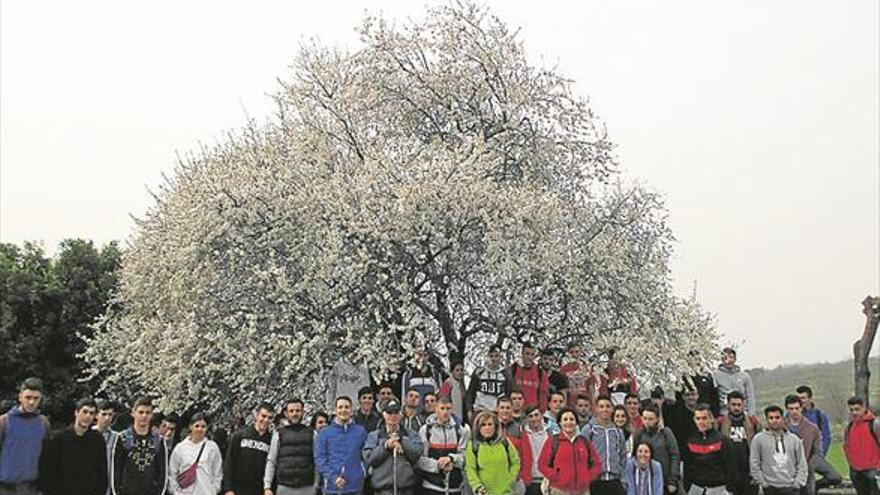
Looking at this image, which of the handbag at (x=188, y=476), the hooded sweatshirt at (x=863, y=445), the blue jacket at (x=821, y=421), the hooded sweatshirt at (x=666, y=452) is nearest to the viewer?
the handbag at (x=188, y=476)

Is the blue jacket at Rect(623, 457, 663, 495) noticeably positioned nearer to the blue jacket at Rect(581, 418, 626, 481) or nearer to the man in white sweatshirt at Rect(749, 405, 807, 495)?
the blue jacket at Rect(581, 418, 626, 481)

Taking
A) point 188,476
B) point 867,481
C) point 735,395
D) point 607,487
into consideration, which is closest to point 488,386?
point 607,487

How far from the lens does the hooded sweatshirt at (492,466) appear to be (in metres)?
11.5

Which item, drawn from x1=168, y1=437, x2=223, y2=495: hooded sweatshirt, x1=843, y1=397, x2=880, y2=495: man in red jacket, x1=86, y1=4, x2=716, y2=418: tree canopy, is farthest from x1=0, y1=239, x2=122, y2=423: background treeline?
x1=843, y1=397, x2=880, y2=495: man in red jacket

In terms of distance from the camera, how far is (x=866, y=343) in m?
20.9

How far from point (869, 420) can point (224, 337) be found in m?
11.4

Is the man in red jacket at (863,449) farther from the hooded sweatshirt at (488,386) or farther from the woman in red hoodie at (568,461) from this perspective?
the hooded sweatshirt at (488,386)

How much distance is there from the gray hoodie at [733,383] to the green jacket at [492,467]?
508 centimetres

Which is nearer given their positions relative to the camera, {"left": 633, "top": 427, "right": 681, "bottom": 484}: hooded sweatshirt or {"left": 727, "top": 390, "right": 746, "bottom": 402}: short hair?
{"left": 633, "top": 427, "right": 681, "bottom": 484}: hooded sweatshirt

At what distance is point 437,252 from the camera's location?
2005 cm

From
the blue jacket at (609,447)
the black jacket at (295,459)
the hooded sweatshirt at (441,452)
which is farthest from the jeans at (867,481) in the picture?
the black jacket at (295,459)

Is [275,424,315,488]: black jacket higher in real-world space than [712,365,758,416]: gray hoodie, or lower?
lower

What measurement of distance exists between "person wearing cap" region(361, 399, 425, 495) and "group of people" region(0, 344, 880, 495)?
0.6 inches

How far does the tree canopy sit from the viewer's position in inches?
755
